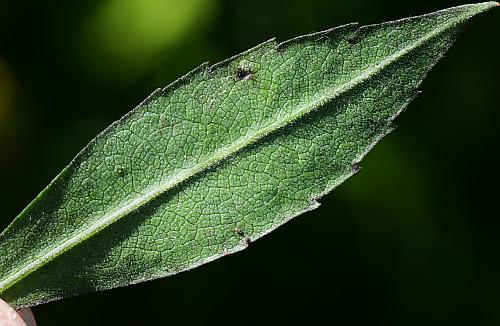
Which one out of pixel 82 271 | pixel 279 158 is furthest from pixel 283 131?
pixel 82 271

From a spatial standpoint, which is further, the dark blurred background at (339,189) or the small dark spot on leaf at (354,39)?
the dark blurred background at (339,189)

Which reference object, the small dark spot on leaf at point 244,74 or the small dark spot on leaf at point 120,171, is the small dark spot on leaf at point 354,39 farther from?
the small dark spot on leaf at point 120,171

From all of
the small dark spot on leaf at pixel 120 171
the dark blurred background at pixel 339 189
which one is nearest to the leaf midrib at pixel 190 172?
the small dark spot on leaf at pixel 120 171

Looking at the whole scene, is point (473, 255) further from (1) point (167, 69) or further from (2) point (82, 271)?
(2) point (82, 271)

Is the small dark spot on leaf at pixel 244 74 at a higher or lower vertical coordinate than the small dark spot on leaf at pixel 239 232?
higher

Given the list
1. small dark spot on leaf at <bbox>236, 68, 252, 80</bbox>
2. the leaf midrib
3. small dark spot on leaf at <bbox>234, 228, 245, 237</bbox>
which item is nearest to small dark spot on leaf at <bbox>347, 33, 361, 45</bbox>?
the leaf midrib

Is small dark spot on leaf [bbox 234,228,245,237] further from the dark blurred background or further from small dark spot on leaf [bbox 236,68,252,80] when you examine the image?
the dark blurred background

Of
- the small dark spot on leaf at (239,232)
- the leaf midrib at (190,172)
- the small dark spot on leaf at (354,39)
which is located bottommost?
the small dark spot on leaf at (239,232)

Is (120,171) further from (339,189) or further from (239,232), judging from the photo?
(339,189)
